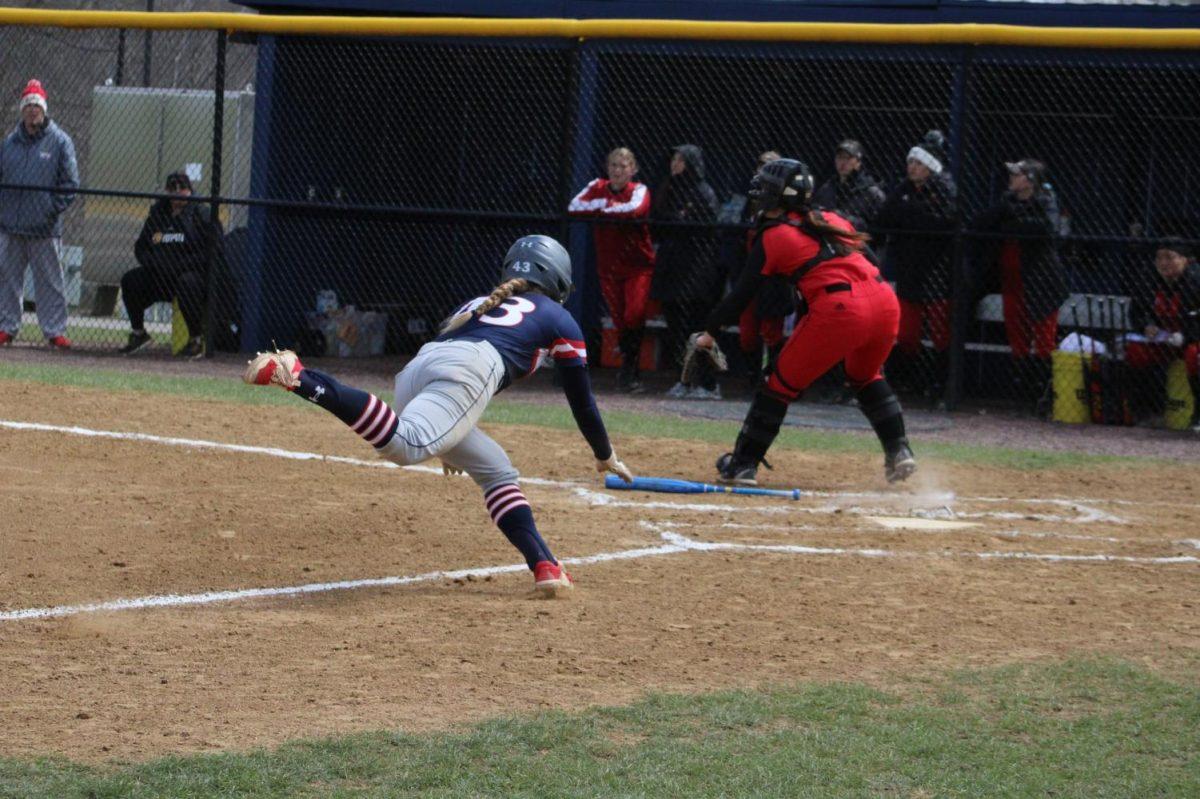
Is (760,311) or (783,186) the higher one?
(783,186)

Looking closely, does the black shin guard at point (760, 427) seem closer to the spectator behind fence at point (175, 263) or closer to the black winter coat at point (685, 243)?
the black winter coat at point (685, 243)

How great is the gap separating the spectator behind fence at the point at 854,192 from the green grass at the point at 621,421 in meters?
2.10

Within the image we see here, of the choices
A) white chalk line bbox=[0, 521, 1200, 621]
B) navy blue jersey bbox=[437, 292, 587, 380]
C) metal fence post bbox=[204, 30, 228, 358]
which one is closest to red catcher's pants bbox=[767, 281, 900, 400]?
white chalk line bbox=[0, 521, 1200, 621]

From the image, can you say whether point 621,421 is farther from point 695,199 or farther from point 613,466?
point 613,466

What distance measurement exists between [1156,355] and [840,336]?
4.60 meters

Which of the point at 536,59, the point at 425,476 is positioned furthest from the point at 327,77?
the point at 425,476

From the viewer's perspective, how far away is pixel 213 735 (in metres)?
4.43

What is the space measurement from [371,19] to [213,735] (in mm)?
10380

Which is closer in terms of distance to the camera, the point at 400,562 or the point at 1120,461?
the point at 400,562

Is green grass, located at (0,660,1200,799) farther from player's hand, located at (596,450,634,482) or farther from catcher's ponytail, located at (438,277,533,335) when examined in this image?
catcher's ponytail, located at (438,277,533,335)

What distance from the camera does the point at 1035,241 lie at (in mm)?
12711

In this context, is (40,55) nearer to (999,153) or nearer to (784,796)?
(999,153)

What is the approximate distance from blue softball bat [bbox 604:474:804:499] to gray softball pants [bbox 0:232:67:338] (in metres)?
7.61

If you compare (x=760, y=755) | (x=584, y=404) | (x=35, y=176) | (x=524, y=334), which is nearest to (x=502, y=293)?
(x=524, y=334)
